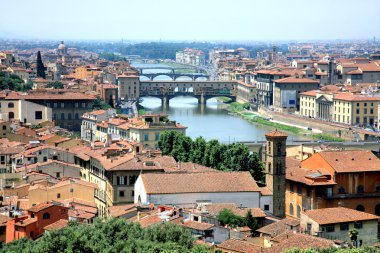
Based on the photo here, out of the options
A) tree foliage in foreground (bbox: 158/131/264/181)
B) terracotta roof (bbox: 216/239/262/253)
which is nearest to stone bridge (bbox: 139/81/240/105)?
tree foliage in foreground (bbox: 158/131/264/181)

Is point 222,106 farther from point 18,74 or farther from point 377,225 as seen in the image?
point 377,225

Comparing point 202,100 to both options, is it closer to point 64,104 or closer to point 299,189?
point 64,104

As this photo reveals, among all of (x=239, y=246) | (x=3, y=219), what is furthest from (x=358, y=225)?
(x=3, y=219)

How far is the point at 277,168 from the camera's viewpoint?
712 inches

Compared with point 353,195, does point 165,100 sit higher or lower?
lower

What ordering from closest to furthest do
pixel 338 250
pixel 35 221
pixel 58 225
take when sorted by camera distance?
pixel 338 250 < pixel 58 225 < pixel 35 221

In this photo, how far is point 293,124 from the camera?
41.5 m

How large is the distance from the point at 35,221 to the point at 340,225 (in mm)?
4505

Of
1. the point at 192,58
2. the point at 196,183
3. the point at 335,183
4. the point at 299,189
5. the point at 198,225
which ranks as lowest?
the point at 192,58

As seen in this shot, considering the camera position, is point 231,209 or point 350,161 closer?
point 231,209

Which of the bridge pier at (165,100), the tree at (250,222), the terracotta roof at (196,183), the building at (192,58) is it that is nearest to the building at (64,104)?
the terracotta roof at (196,183)

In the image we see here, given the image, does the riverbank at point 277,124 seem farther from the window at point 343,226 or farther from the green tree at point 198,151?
the window at point 343,226

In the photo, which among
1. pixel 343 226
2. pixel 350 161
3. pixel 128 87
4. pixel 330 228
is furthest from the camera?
pixel 128 87

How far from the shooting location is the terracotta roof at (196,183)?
1616 centimetres
